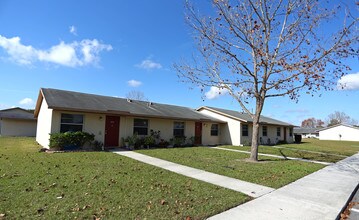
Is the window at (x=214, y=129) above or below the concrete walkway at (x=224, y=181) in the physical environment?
above

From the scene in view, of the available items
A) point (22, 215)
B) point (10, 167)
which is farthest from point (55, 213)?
point (10, 167)

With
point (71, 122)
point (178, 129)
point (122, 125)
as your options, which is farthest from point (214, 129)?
point (71, 122)

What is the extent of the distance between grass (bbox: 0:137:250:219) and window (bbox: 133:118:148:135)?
922 cm

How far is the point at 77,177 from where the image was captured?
7309 millimetres

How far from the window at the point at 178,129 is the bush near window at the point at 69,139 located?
740 centimetres

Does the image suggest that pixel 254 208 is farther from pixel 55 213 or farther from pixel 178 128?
pixel 178 128

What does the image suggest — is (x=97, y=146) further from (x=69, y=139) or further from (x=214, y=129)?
(x=214, y=129)

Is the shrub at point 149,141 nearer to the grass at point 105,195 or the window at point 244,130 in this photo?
the grass at point 105,195

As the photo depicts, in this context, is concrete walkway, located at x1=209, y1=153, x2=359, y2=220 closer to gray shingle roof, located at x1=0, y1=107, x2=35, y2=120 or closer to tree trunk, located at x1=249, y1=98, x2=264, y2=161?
tree trunk, located at x1=249, y1=98, x2=264, y2=161

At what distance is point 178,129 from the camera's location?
20875 mm

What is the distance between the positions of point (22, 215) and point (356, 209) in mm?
6952

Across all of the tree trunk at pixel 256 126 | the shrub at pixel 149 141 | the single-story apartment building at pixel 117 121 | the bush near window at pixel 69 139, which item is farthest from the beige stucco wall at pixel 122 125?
the tree trunk at pixel 256 126

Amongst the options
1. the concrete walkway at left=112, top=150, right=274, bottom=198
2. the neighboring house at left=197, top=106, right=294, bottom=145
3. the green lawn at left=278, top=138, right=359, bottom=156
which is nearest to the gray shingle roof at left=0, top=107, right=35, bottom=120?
the neighboring house at left=197, top=106, right=294, bottom=145

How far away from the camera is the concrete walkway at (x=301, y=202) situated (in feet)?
15.8
